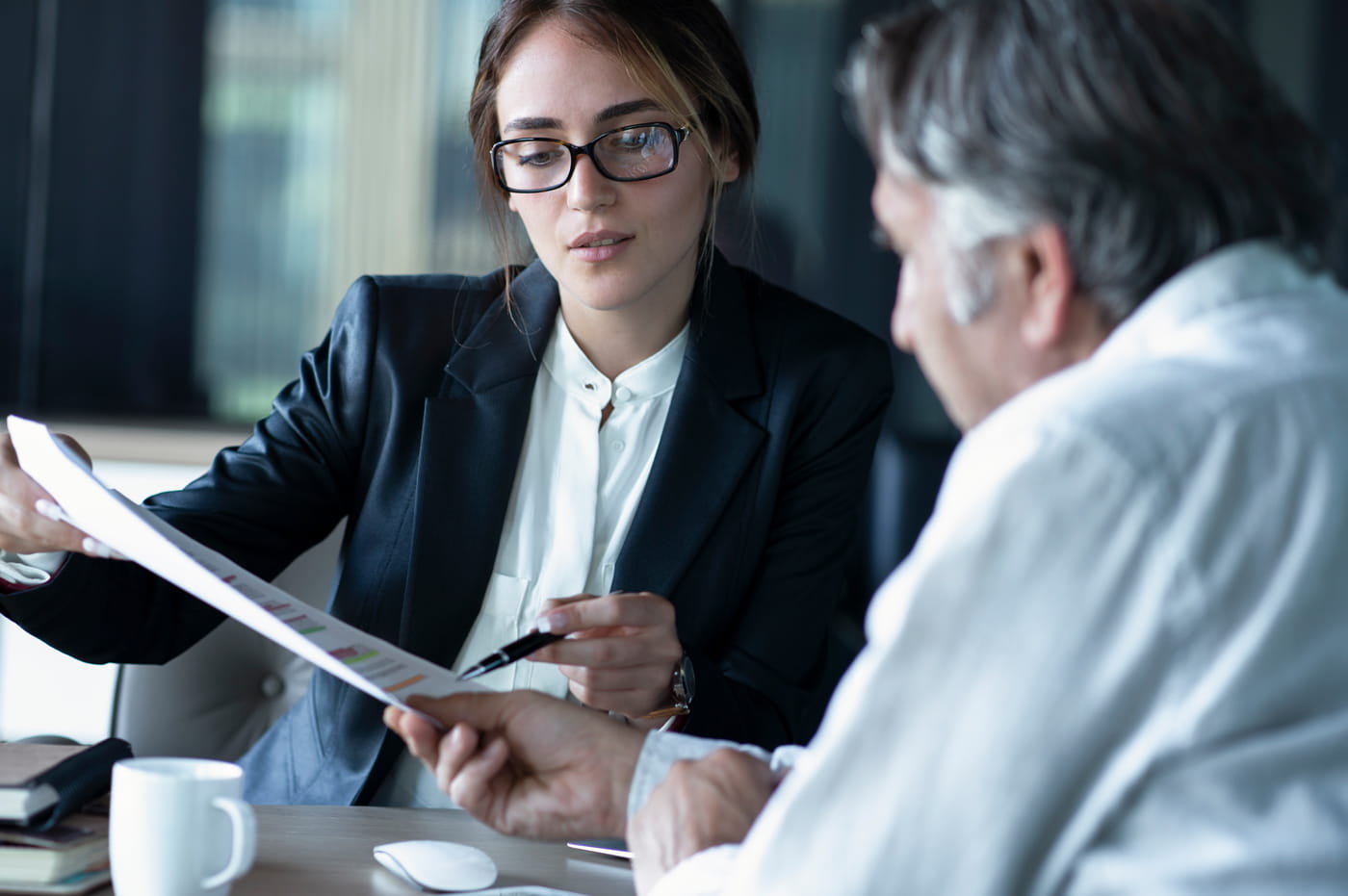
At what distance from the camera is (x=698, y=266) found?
1.65 meters

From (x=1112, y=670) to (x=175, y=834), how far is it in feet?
1.89

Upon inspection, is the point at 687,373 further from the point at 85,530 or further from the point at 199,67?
the point at 199,67

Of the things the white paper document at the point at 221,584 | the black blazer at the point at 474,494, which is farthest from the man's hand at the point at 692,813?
the black blazer at the point at 474,494

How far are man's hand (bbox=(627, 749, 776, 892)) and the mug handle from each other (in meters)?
0.25

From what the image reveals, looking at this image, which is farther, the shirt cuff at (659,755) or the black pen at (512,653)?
the black pen at (512,653)

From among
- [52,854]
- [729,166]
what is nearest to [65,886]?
[52,854]

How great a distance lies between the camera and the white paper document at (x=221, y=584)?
3.02 feet

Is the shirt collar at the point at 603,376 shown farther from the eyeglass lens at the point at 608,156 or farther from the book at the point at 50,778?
the book at the point at 50,778

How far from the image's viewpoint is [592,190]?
1.42 m

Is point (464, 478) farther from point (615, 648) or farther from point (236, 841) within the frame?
point (236, 841)

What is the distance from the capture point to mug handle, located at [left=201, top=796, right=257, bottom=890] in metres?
0.82

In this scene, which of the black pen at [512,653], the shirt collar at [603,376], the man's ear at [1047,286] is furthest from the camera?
the shirt collar at [603,376]

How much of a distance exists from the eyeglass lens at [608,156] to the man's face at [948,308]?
27.3 inches

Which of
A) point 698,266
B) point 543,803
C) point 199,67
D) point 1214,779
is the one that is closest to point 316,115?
point 199,67
